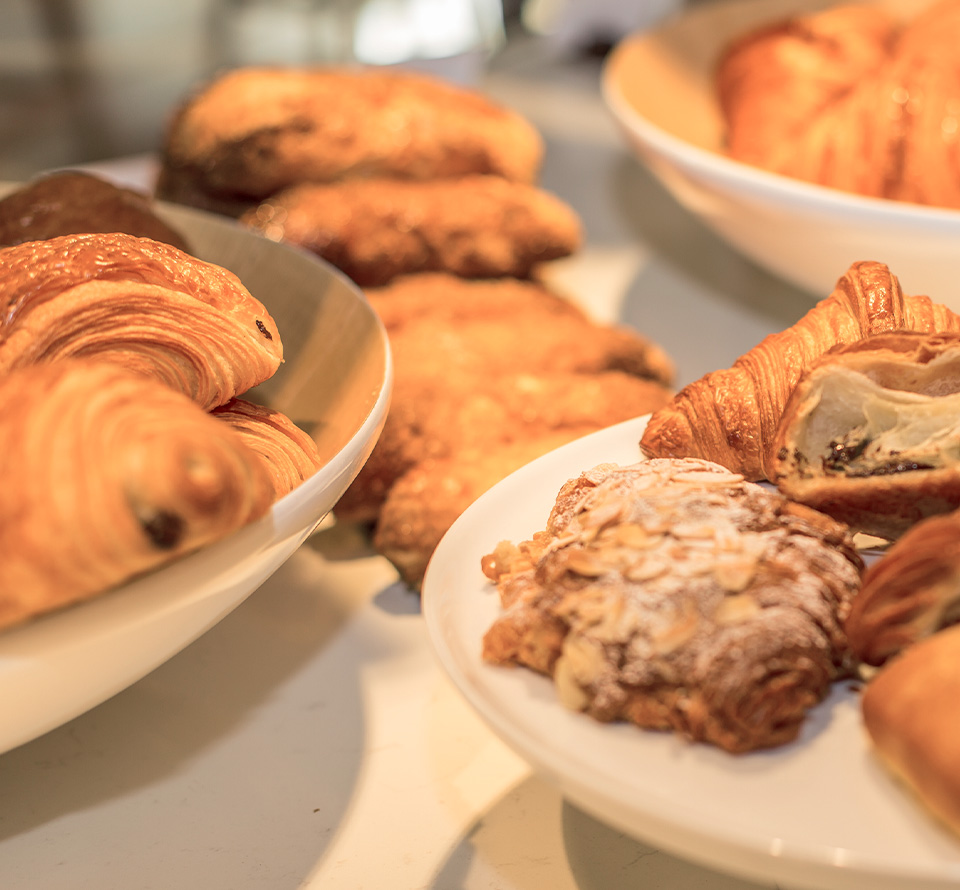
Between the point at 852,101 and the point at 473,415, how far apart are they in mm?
538

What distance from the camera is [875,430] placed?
1.58 ft

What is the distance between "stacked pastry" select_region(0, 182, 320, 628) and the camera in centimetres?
39

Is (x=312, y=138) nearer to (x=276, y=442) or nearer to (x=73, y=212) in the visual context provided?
(x=73, y=212)

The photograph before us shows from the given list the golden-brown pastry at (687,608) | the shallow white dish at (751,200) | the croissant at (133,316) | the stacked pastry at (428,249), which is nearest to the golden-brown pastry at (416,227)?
the stacked pastry at (428,249)

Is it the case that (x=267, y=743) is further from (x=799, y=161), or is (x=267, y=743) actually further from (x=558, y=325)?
(x=799, y=161)

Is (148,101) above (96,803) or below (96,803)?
above

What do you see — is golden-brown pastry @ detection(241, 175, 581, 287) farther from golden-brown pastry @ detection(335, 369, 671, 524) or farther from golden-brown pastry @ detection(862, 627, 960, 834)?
golden-brown pastry @ detection(862, 627, 960, 834)

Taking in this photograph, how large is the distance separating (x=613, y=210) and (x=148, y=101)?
77 cm

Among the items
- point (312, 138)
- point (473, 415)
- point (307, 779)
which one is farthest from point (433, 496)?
point (312, 138)

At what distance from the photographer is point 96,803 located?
554 millimetres

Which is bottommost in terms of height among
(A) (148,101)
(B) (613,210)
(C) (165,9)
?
(B) (613,210)

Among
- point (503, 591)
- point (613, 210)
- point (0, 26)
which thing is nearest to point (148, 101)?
point (0, 26)

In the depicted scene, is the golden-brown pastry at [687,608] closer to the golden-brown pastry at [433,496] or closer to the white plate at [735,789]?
the white plate at [735,789]

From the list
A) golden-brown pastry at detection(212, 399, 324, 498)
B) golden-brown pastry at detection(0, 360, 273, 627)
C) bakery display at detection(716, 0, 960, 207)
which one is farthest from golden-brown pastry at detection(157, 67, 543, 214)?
golden-brown pastry at detection(0, 360, 273, 627)
